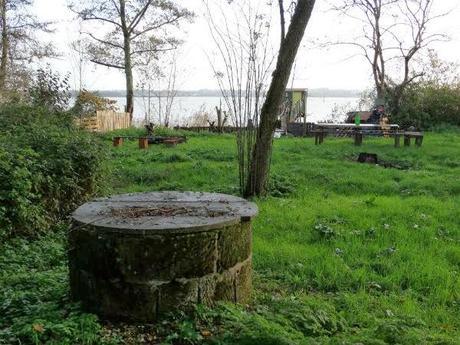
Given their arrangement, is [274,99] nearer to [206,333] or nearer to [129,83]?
[206,333]

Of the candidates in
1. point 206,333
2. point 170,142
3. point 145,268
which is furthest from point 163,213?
point 170,142

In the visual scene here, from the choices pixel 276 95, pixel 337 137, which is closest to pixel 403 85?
pixel 337 137

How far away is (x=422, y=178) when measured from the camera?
9352 millimetres

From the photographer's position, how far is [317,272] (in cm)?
458

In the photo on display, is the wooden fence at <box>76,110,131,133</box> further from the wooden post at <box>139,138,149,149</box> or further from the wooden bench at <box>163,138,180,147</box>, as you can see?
the wooden post at <box>139,138,149,149</box>

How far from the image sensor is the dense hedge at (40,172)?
5.18 m

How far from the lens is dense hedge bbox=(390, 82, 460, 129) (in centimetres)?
2141

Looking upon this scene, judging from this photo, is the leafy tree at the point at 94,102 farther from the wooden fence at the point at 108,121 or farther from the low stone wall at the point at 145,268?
the low stone wall at the point at 145,268

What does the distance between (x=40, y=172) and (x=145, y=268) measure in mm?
3328

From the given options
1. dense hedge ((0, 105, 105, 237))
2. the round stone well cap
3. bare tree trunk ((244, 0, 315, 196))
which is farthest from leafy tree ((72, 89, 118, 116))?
the round stone well cap

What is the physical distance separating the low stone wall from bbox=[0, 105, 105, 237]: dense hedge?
2194mm

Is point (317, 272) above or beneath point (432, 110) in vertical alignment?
beneath

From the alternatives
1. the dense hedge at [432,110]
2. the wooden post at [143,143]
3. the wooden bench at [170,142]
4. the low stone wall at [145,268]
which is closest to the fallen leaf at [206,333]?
the low stone wall at [145,268]

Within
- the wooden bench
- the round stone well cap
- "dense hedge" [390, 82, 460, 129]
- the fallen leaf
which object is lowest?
the fallen leaf
